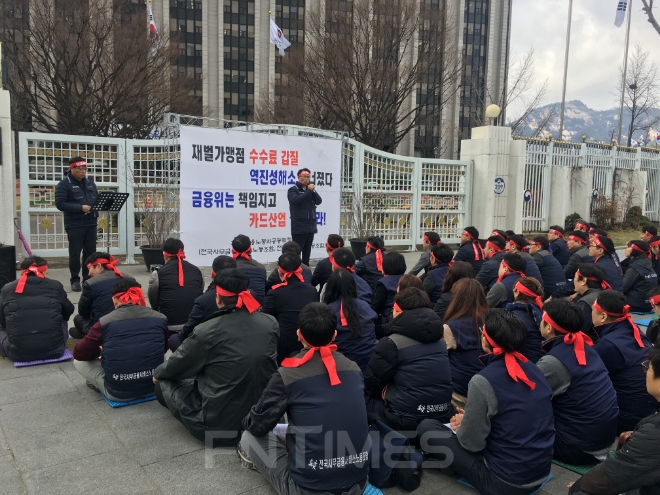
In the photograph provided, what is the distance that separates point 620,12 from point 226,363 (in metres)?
30.0

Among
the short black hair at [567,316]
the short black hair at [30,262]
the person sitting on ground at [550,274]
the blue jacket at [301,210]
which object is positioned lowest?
the person sitting on ground at [550,274]

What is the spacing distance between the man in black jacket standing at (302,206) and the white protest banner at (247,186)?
2.62 ft

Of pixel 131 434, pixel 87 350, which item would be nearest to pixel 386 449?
pixel 131 434

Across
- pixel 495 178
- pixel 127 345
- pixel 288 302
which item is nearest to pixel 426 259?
pixel 288 302

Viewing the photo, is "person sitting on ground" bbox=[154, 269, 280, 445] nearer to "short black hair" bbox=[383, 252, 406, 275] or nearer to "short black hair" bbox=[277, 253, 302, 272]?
"short black hair" bbox=[277, 253, 302, 272]

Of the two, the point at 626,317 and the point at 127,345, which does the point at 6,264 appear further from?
the point at 626,317

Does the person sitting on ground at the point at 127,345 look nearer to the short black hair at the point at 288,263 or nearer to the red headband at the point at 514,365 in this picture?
the short black hair at the point at 288,263

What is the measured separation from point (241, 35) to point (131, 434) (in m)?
55.4

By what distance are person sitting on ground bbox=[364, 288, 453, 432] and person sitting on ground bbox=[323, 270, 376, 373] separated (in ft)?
1.69

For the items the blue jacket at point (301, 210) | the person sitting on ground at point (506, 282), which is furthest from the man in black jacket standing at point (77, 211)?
the person sitting on ground at point (506, 282)

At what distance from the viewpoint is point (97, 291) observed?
16.9ft

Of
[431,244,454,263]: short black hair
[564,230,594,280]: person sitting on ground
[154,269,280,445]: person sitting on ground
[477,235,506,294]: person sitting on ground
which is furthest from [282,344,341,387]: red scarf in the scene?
[564,230,594,280]: person sitting on ground

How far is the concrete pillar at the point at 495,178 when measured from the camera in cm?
1425

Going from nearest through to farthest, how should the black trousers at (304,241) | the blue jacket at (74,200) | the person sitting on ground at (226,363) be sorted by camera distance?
1. the person sitting on ground at (226,363)
2. the blue jacket at (74,200)
3. the black trousers at (304,241)
